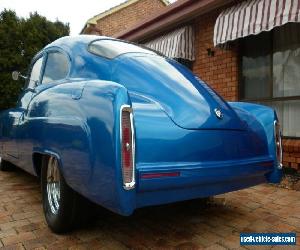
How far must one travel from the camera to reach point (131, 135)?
2092mm

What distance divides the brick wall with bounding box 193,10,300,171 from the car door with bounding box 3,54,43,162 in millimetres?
3486

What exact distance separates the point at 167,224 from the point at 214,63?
4.28m

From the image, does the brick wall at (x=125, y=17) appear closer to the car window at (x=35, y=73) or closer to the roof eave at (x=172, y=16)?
the roof eave at (x=172, y=16)

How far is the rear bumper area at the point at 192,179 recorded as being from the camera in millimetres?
2113

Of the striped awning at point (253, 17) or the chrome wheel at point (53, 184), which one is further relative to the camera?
the striped awning at point (253, 17)

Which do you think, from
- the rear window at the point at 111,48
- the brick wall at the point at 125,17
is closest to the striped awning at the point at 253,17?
the rear window at the point at 111,48

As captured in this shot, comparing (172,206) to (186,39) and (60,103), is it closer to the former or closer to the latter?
(60,103)

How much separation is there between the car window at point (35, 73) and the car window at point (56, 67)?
0.24m

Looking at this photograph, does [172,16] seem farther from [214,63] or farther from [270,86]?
[270,86]

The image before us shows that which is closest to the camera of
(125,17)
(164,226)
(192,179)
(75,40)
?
(192,179)

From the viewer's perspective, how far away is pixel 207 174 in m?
2.38

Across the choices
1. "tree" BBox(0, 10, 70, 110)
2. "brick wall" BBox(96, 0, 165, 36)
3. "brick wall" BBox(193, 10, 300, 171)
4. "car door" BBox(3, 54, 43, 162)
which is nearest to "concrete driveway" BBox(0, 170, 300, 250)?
"car door" BBox(3, 54, 43, 162)

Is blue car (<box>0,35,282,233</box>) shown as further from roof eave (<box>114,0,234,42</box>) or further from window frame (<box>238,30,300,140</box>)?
roof eave (<box>114,0,234,42</box>)

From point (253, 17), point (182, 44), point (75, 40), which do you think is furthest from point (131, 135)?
point (182, 44)
